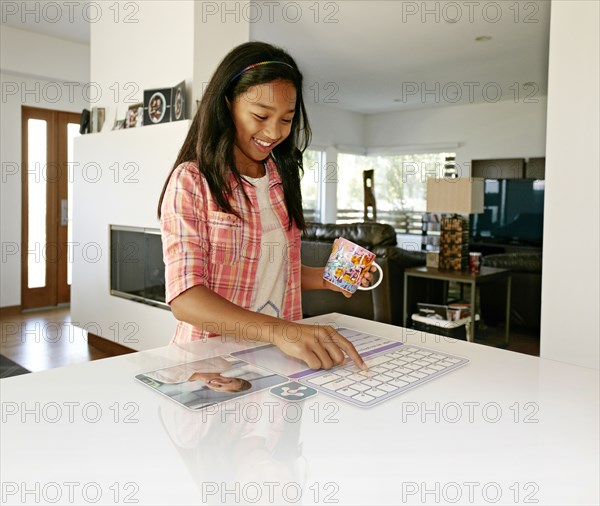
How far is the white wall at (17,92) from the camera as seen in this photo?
201 inches

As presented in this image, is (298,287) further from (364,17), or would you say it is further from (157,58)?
(364,17)

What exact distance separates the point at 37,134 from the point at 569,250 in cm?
489

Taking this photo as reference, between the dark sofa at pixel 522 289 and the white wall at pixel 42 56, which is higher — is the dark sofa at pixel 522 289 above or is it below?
below

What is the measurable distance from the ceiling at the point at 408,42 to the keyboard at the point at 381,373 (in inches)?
114

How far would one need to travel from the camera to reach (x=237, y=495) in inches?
22.9

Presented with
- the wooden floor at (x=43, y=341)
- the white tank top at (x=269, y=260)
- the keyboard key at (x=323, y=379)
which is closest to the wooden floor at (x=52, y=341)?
the wooden floor at (x=43, y=341)

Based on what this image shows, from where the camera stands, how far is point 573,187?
7.72 ft

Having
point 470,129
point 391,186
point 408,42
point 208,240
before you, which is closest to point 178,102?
point 208,240

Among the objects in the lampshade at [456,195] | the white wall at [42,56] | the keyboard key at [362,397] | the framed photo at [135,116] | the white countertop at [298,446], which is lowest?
the white countertop at [298,446]

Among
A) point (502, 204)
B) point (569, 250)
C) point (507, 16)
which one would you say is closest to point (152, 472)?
point (569, 250)

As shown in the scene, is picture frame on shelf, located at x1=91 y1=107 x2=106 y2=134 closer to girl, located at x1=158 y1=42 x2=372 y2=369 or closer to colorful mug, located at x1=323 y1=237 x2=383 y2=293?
girl, located at x1=158 y1=42 x2=372 y2=369

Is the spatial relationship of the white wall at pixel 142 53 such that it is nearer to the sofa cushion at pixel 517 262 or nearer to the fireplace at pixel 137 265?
the fireplace at pixel 137 265

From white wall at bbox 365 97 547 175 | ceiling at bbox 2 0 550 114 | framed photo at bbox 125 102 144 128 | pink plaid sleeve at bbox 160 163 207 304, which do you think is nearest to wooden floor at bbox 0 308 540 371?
framed photo at bbox 125 102 144 128

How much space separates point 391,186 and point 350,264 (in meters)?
8.24
